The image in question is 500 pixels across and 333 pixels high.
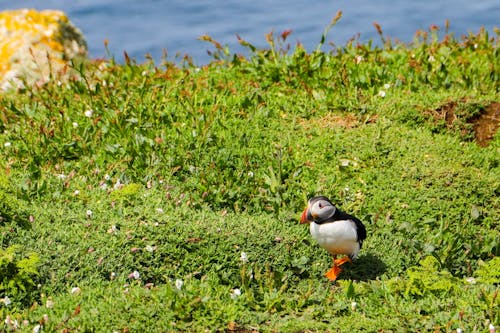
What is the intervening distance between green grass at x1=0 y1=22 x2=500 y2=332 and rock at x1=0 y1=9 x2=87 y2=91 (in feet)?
6.61

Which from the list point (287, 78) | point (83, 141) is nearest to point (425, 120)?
point (287, 78)

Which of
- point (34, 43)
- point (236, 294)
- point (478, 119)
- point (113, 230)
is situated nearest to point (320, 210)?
point (236, 294)

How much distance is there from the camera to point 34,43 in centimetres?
1334

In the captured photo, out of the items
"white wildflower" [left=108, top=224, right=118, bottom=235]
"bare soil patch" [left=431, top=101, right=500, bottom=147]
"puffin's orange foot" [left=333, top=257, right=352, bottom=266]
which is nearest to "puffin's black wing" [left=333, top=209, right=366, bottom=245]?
"puffin's orange foot" [left=333, top=257, right=352, bottom=266]

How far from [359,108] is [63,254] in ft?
13.6

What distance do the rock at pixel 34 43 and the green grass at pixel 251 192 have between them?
6.61 ft

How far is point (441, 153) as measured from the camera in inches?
349

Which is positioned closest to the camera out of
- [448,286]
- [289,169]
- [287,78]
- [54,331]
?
[54,331]

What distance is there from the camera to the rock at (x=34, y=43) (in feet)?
42.3

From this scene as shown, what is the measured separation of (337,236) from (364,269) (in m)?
0.68

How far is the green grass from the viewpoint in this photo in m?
6.50

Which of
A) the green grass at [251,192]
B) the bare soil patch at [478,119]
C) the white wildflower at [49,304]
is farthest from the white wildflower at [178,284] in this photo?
the bare soil patch at [478,119]

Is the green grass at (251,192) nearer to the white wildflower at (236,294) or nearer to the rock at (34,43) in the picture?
the white wildflower at (236,294)

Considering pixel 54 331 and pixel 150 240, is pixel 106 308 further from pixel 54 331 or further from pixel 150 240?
pixel 150 240
